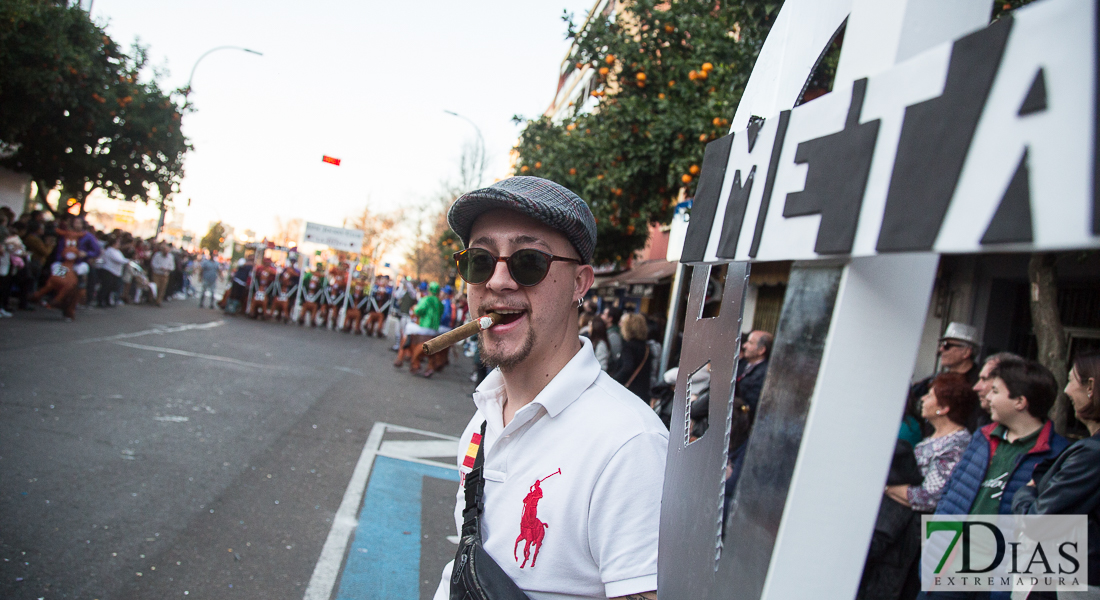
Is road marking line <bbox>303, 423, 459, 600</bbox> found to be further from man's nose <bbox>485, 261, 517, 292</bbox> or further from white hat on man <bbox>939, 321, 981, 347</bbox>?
white hat on man <bbox>939, 321, 981, 347</bbox>

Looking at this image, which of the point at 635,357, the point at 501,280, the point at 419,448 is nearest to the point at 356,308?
the point at 419,448

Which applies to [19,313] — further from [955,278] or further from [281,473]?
[955,278]

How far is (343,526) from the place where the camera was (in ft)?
15.8

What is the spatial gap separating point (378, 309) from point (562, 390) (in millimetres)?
19875

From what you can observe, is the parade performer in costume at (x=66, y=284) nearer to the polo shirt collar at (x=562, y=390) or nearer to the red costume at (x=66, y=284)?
the red costume at (x=66, y=284)

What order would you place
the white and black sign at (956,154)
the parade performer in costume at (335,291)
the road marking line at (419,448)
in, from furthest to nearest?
the parade performer in costume at (335,291)
the road marking line at (419,448)
the white and black sign at (956,154)

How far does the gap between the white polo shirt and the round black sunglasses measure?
233mm

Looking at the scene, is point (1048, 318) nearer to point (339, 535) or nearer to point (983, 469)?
point (983, 469)

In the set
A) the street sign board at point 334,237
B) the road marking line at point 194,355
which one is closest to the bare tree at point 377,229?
the street sign board at point 334,237

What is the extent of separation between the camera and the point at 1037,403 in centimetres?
337

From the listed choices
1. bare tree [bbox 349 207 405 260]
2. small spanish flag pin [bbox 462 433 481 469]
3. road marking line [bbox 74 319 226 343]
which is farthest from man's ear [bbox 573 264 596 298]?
bare tree [bbox 349 207 405 260]

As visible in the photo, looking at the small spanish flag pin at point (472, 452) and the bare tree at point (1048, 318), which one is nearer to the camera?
the small spanish flag pin at point (472, 452)

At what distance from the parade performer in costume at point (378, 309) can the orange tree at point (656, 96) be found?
425 inches

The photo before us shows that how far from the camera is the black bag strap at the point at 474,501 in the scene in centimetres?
165
